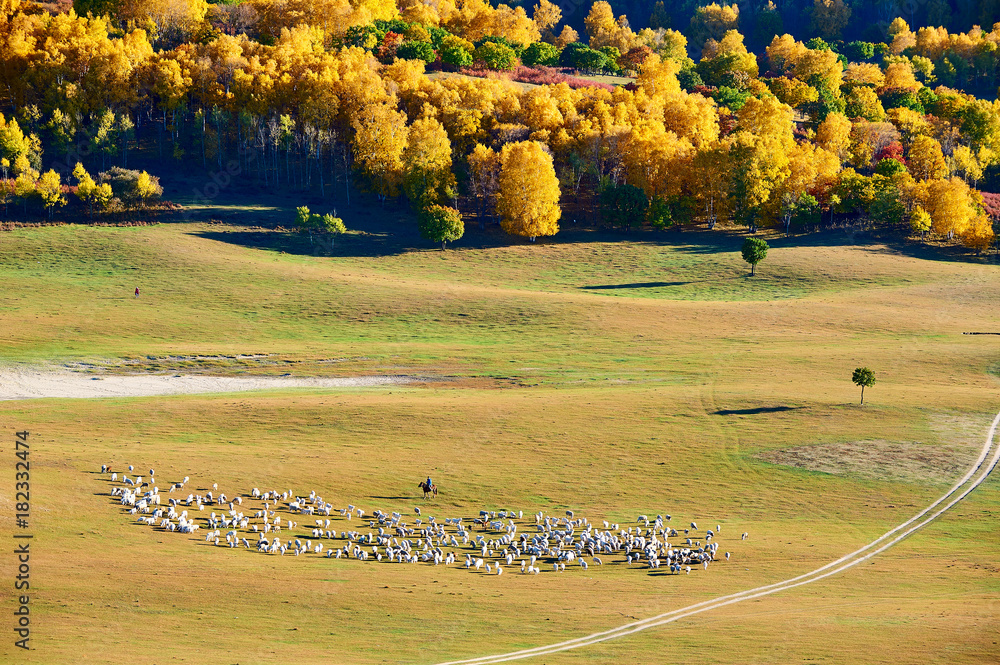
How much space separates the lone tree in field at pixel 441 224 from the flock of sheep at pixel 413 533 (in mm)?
76440

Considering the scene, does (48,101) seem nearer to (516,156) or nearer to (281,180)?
(281,180)

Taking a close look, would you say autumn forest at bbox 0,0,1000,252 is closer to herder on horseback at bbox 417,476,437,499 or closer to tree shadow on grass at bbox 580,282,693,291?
tree shadow on grass at bbox 580,282,693,291

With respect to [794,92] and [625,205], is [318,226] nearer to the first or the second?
[625,205]

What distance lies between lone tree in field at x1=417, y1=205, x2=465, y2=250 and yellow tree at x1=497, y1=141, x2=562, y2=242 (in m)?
7.50

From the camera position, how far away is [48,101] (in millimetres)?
141500

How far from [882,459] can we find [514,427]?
22.5 meters

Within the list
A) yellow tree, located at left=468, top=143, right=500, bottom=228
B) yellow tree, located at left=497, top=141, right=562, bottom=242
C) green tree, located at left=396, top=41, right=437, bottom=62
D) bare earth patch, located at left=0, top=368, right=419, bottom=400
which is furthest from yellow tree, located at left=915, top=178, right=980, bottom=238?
green tree, located at left=396, top=41, right=437, bottom=62

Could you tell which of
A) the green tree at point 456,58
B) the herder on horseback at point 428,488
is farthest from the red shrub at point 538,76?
the herder on horseback at point 428,488

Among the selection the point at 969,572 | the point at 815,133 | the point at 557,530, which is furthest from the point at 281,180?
the point at 969,572

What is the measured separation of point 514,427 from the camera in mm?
64750

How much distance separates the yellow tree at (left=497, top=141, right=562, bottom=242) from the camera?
5054 inches

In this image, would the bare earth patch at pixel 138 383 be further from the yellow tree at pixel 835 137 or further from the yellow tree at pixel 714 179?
the yellow tree at pixel 835 137

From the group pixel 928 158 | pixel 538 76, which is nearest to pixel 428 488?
pixel 928 158

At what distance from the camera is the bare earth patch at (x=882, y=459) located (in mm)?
58562
